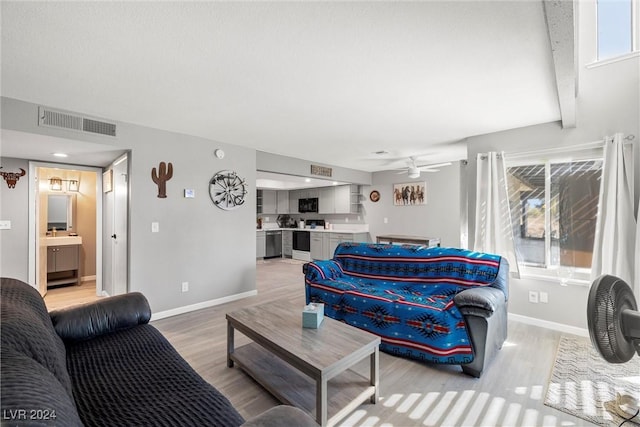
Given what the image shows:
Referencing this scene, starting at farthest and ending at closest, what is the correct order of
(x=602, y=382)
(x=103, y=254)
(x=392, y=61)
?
(x=103, y=254) → (x=602, y=382) → (x=392, y=61)

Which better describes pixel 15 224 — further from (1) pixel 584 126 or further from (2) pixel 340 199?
(1) pixel 584 126

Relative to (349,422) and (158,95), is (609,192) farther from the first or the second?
(158,95)

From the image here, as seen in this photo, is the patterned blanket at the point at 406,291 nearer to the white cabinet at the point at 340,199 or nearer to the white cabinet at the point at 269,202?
the white cabinet at the point at 340,199

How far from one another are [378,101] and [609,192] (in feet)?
8.21

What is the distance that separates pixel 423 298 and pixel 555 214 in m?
2.07

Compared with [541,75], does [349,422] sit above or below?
below

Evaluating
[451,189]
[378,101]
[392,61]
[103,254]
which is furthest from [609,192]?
[103,254]

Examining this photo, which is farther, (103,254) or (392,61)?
(103,254)

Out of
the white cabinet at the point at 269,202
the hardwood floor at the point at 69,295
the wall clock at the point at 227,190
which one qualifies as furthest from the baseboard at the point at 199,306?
the white cabinet at the point at 269,202

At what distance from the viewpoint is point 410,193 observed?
21.4 feet

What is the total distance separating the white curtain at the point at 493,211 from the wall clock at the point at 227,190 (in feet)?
10.7

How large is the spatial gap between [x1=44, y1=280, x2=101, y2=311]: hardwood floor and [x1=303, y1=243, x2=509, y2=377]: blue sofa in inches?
142

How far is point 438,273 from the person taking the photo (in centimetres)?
304

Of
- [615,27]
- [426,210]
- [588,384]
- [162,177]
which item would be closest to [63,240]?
[162,177]
